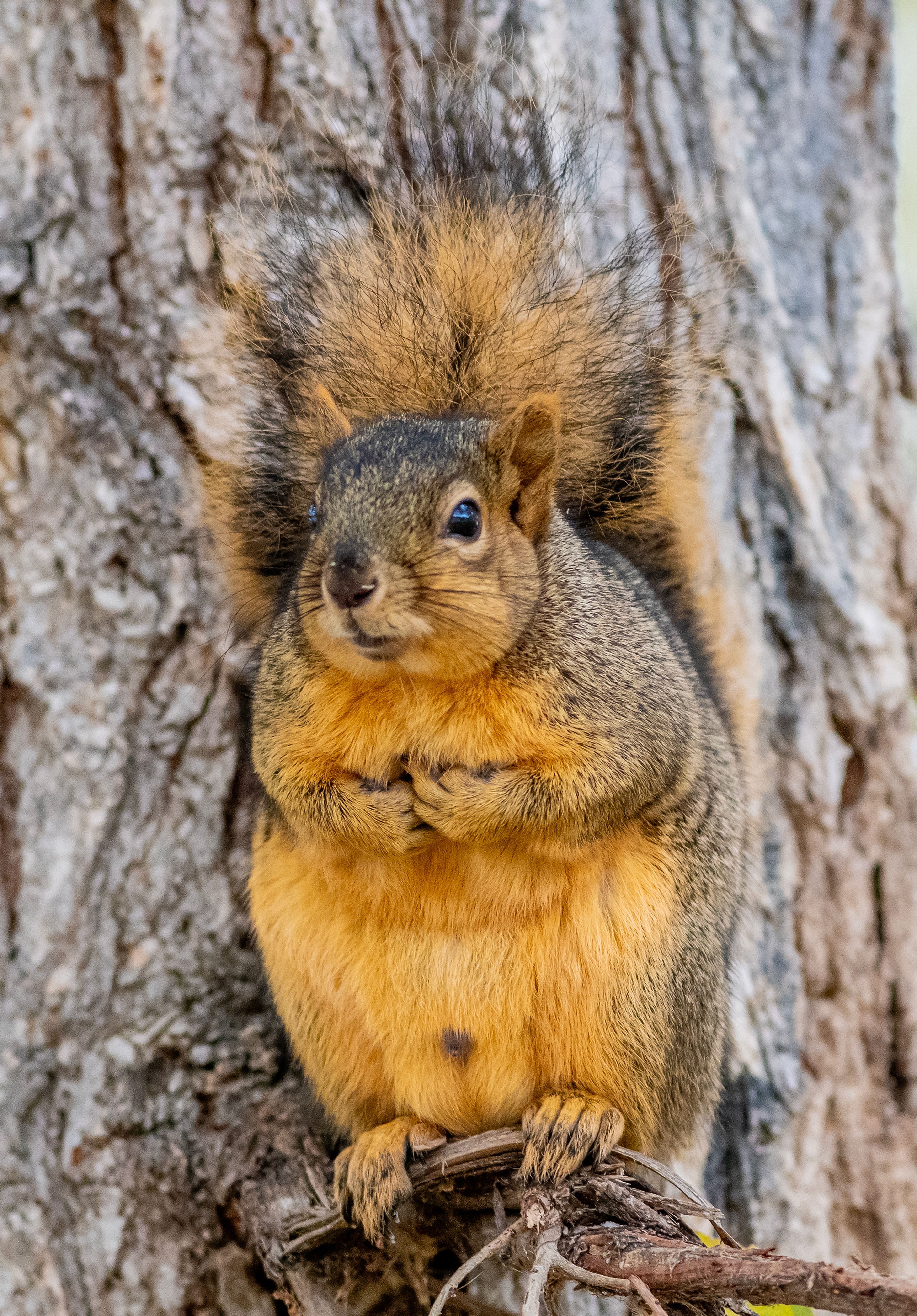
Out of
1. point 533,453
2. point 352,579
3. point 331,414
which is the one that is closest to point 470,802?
point 352,579

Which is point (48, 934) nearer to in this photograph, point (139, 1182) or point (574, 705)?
point (139, 1182)

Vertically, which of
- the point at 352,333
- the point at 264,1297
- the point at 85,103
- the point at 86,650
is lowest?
the point at 264,1297

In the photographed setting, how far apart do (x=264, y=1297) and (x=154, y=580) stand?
2.94 feet

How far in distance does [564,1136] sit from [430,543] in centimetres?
61

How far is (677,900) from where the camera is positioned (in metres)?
1.28

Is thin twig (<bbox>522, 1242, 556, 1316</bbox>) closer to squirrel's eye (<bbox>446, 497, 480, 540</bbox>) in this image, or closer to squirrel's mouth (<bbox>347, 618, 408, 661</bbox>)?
squirrel's mouth (<bbox>347, 618, 408, 661</bbox>)

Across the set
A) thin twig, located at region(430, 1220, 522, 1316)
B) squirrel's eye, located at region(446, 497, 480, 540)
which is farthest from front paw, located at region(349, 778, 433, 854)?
thin twig, located at region(430, 1220, 522, 1316)

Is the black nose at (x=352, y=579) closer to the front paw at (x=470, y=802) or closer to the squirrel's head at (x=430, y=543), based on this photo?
the squirrel's head at (x=430, y=543)

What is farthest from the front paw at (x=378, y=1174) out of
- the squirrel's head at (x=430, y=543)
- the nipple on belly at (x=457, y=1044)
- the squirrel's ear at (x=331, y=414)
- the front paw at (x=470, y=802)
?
the squirrel's ear at (x=331, y=414)

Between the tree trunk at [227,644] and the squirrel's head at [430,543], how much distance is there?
0.36 m

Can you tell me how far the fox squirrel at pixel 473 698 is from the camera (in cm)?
121

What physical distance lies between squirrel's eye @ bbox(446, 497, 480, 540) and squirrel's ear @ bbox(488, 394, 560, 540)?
81mm

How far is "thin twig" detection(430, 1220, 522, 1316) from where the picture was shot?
1.00 metres

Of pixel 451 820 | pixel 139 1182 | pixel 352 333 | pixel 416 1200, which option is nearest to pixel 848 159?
pixel 352 333
